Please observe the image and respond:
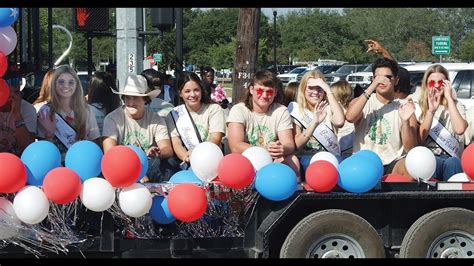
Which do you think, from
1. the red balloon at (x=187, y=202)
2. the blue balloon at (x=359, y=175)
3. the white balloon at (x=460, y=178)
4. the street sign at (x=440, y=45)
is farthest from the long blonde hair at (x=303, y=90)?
the street sign at (x=440, y=45)

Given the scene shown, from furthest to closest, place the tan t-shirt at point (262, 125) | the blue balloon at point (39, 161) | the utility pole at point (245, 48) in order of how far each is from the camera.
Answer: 1. the utility pole at point (245, 48)
2. the tan t-shirt at point (262, 125)
3. the blue balloon at point (39, 161)

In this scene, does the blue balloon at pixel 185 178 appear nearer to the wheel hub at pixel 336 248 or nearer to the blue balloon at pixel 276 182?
the blue balloon at pixel 276 182

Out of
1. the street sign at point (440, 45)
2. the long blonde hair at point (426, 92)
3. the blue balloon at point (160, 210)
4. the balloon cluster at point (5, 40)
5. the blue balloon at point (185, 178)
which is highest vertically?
the street sign at point (440, 45)

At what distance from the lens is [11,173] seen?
4.92m

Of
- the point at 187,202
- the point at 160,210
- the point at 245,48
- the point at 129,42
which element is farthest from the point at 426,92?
the point at 245,48

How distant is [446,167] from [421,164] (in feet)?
1.79

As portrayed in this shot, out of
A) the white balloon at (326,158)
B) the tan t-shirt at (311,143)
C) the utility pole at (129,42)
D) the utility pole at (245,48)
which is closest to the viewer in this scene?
the white balloon at (326,158)

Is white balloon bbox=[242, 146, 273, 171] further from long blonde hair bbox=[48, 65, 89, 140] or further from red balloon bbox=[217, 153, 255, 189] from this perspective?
long blonde hair bbox=[48, 65, 89, 140]

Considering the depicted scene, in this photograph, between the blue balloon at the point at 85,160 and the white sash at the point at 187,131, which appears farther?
the white sash at the point at 187,131

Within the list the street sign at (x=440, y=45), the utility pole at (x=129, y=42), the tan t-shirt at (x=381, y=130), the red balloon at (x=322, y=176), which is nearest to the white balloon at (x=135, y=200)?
the red balloon at (x=322, y=176)

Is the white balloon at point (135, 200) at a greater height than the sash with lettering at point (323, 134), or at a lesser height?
lesser

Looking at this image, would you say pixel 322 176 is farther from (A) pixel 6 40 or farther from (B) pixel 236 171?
(A) pixel 6 40

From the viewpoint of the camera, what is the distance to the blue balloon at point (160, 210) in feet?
17.8

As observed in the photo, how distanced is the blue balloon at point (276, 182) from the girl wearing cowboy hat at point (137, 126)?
39.3 inches
